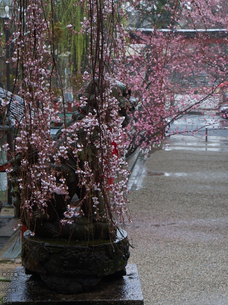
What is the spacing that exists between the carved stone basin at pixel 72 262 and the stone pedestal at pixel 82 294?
0.06 m

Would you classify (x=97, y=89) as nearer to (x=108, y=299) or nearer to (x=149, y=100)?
(x=108, y=299)

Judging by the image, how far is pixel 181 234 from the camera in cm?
636

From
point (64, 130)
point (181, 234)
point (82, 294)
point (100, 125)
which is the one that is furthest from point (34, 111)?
point (181, 234)

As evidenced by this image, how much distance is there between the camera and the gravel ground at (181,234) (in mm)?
4531

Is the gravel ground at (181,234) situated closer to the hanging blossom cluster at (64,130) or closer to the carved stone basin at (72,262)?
the carved stone basin at (72,262)

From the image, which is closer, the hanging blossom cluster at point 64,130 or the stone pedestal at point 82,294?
the hanging blossom cluster at point 64,130

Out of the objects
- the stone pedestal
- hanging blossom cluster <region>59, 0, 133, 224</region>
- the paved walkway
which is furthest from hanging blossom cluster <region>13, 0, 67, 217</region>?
the paved walkway

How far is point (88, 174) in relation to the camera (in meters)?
2.43

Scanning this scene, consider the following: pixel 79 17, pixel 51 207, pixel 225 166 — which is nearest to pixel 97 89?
pixel 51 207

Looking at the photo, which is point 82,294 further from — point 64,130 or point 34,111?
point 34,111

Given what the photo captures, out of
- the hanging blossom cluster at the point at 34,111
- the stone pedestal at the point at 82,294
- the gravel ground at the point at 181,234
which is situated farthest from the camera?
the gravel ground at the point at 181,234

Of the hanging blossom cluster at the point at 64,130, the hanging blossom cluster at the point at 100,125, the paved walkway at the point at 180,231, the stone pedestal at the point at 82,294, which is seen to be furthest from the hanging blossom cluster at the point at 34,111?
the paved walkway at the point at 180,231

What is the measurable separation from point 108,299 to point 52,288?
0.35 meters

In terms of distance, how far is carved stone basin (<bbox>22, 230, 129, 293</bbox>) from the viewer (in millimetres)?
2533
